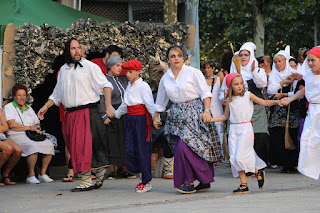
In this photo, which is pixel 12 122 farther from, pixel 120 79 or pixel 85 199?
pixel 85 199

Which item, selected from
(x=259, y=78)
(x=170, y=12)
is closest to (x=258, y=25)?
(x=170, y=12)

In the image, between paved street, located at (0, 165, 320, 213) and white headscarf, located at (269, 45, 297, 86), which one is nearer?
paved street, located at (0, 165, 320, 213)

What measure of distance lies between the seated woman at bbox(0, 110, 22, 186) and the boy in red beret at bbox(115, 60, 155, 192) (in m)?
2.37

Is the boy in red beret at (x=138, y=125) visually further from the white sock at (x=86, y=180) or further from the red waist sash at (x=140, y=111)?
the white sock at (x=86, y=180)

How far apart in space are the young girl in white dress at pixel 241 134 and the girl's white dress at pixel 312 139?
0.52m

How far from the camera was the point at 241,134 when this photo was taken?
8562 millimetres

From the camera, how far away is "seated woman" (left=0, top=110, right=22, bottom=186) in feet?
34.7

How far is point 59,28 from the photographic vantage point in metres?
11.9

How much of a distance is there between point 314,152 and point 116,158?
10.5ft

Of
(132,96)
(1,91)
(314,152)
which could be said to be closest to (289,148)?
(314,152)

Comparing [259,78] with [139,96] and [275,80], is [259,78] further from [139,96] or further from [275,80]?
[139,96]

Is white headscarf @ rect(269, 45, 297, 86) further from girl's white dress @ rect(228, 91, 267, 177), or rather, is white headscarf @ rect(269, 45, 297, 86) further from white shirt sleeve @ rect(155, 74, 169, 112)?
white shirt sleeve @ rect(155, 74, 169, 112)

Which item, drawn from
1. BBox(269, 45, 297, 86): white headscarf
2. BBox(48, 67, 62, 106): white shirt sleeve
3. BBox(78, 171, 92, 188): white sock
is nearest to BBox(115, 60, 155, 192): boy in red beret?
BBox(78, 171, 92, 188): white sock

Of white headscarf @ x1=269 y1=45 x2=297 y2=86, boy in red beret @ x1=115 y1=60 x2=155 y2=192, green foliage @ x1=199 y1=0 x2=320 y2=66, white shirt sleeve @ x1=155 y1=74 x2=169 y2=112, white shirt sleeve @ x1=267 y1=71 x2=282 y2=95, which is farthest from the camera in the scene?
green foliage @ x1=199 y1=0 x2=320 y2=66
